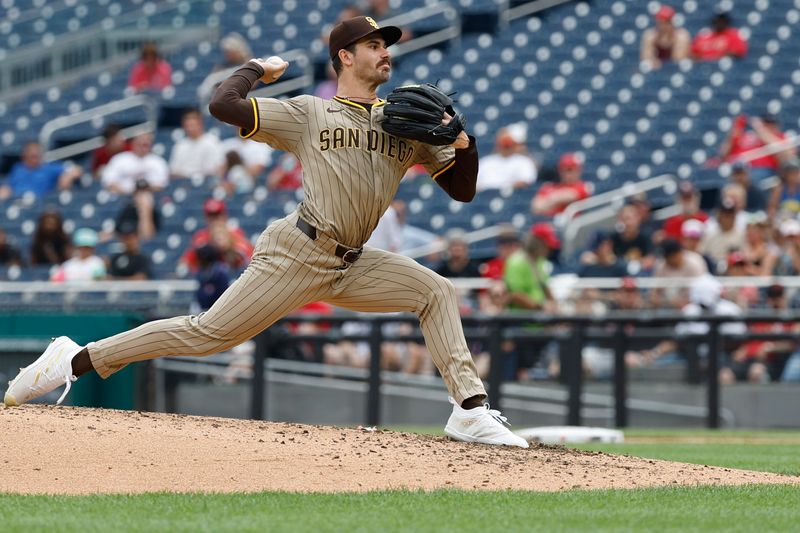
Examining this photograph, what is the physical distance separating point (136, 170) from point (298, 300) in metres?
11.5

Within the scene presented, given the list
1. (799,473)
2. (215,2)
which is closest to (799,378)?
(799,473)

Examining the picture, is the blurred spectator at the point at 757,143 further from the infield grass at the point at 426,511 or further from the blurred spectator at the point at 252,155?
the infield grass at the point at 426,511

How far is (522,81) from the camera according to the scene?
18.5 m

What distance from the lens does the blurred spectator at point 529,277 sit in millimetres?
12609

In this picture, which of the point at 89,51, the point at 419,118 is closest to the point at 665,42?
the point at 89,51

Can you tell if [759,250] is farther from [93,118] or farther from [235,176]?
[93,118]

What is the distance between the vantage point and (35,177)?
1819 cm

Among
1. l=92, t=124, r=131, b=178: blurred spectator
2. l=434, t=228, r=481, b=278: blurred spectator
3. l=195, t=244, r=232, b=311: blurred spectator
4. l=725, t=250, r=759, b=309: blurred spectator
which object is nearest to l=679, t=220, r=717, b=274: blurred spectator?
l=725, t=250, r=759, b=309: blurred spectator

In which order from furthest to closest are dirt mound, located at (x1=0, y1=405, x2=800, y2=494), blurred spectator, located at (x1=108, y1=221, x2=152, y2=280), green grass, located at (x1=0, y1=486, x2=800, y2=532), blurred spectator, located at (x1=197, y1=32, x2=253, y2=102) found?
blurred spectator, located at (x1=197, y1=32, x2=253, y2=102) < blurred spectator, located at (x1=108, y1=221, x2=152, y2=280) < dirt mound, located at (x1=0, y1=405, x2=800, y2=494) < green grass, located at (x1=0, y1=486, x2=800, y2=532)

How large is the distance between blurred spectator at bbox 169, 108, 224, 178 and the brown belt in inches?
441

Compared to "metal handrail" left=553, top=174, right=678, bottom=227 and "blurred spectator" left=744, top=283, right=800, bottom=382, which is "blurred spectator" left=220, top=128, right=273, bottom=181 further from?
"blurred spectator" left=744, top=283, right=800, bottom=382

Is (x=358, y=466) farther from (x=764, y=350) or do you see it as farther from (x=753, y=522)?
(x=764, y=350)

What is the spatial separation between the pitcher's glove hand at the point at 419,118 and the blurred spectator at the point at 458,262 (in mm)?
7427

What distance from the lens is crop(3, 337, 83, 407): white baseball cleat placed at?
640 cm
